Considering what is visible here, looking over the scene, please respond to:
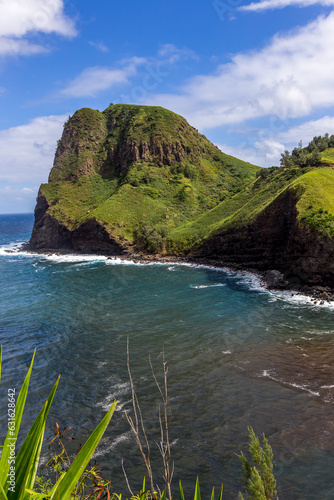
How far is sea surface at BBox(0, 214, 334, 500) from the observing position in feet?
55.6

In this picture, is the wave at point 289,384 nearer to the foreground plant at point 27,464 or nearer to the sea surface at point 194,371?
the sea surface at point 194,371

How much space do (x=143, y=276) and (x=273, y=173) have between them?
191 feet

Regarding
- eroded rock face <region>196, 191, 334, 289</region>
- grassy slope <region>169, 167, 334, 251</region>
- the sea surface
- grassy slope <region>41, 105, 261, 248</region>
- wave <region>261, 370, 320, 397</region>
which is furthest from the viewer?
grassy slope <region>41, 105, 261, 248</region>

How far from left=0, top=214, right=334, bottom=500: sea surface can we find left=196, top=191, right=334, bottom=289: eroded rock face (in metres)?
5.64

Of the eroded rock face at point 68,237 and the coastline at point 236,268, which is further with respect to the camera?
the eroded rock face at point 68,237

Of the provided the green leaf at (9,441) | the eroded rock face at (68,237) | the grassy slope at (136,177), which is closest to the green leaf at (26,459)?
the green leaf at (9,441)

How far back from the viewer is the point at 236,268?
6581 centimetres

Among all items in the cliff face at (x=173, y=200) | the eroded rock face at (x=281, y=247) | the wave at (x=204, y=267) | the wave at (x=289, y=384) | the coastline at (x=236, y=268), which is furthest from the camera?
the cliff face at (x=173, y=200)

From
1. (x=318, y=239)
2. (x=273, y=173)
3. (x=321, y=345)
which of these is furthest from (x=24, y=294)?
(x=273, y=173)

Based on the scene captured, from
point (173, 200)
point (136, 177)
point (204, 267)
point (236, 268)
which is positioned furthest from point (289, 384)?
point (136, 177)

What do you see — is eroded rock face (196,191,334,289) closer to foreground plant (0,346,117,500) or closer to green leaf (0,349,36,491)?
foreground plant (0,346,117,500)

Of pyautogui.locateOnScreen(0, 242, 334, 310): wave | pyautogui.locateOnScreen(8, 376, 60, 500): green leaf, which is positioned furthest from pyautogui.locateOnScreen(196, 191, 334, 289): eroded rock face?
pyautogui.locateOnScreen(8, 376, 60, 500): green leaf

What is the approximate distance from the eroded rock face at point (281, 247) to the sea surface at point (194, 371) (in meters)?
5.64

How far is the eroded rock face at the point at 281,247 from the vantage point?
4624 cm
